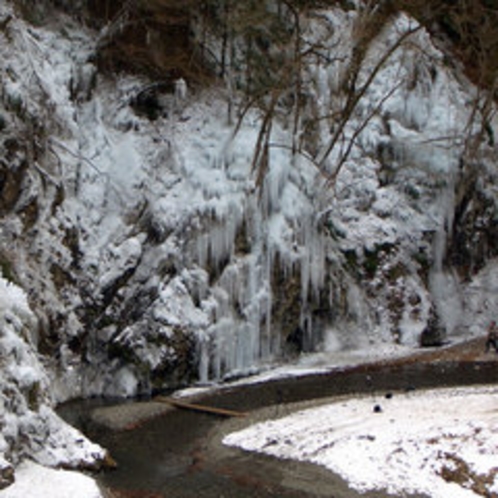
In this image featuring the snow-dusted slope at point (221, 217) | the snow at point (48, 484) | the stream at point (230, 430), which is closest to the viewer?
the snow at point (48, 484)

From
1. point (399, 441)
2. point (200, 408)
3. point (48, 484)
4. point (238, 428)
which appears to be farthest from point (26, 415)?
point (399, 441)

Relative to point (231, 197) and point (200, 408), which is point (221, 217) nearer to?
point (231, 197)

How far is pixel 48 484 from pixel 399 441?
14.0 feet

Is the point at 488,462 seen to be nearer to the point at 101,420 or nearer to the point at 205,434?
the point at 205,434

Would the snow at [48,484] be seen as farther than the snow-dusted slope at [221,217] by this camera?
No

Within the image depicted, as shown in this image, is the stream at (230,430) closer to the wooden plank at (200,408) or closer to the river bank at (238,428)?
the river bank at (238,428)

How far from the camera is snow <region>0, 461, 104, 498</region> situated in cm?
716

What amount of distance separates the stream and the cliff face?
1.75 m

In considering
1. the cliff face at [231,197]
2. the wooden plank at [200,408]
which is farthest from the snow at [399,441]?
the cliff face at [231,197]

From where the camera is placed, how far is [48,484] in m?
7.38

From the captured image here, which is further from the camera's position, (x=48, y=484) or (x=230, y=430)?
(x=230, y=430)

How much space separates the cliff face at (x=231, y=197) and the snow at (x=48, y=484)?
4539mm

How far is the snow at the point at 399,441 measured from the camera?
8039 millimetres

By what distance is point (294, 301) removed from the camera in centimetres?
1602
